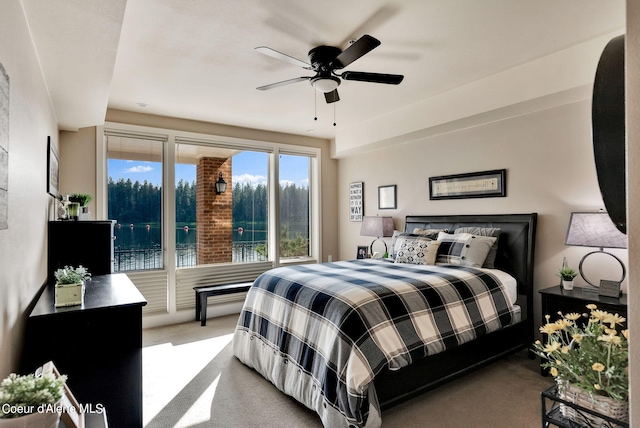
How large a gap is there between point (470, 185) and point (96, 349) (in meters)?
3.81

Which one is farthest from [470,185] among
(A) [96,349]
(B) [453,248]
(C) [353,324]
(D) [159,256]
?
(D) [159,256]

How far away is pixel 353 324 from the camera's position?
7.45 ft

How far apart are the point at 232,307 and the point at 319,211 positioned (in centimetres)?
207

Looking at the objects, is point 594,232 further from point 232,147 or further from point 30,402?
point 232,147

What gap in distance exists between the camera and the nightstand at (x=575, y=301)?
2597 millimetres

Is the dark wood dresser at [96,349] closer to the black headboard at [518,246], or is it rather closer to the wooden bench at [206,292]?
the wooden bench at [206,292]

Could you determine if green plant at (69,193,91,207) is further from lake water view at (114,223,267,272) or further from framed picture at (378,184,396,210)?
framed picture at (378,184,396,210)

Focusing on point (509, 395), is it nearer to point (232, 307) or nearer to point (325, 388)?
point (325, 388)

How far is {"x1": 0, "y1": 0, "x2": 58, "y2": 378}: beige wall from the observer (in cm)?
146

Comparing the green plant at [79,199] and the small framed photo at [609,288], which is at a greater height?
the green plant at [79,199]

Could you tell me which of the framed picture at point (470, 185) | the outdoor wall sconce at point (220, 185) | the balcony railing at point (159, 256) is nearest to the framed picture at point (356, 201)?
the framed picture at point (470, 185)

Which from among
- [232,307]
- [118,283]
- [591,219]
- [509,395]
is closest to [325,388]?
[509,395]

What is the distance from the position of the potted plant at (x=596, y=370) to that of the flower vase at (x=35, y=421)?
1494mm

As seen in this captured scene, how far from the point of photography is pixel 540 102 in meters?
3.29
